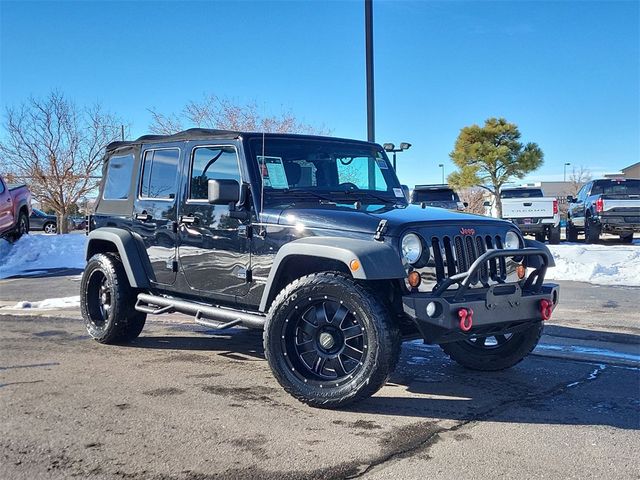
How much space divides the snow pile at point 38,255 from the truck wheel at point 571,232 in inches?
568

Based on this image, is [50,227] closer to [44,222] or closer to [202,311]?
[44,222]

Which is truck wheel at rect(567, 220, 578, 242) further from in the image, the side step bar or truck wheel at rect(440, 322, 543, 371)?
the side step bar

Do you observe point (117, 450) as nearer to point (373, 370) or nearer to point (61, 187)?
point (373, 370)

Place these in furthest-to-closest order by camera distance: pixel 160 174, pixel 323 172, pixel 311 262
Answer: pixel 160 174 < pixel 323 172 < pixel 311 262

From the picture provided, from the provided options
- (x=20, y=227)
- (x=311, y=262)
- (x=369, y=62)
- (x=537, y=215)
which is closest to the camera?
(x=311, y=262)

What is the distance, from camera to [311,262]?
4.67 m

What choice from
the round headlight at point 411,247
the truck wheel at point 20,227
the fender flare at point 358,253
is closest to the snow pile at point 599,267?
the round headlight at point 411,247

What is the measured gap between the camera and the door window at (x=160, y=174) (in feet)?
19.1

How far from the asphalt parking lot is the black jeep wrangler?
0.33 meters

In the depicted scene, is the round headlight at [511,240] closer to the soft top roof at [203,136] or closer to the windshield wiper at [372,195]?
the windshield wiper at [372,195]

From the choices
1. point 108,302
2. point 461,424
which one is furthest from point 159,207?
point 461,424

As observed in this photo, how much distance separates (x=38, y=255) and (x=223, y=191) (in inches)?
468

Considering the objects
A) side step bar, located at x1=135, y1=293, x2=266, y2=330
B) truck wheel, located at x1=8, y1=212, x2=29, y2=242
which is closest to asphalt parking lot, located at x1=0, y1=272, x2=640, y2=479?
side step bar, located at x1=135, y1=293, x2=266, y2=330

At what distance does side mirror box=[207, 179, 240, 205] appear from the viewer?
4.75m
